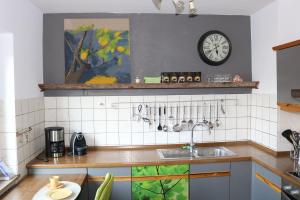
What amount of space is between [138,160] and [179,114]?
29.4 inches

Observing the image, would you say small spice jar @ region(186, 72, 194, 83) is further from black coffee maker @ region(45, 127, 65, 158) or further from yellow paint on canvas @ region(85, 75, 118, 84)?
black coffee maker @ region(45, 127, 65, 158)

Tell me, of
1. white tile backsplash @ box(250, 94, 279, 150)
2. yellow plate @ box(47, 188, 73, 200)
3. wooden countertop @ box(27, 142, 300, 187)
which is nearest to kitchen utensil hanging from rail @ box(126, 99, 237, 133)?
white tile backsplash @ box(250, 94, 279, 150)

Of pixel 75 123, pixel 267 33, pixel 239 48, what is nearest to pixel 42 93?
pixel 75 123

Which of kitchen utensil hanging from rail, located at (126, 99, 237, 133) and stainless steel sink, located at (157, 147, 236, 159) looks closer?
stainless steel sink, located at (157, 147, 236, 159)

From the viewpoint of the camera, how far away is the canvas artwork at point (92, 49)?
2.68 metres

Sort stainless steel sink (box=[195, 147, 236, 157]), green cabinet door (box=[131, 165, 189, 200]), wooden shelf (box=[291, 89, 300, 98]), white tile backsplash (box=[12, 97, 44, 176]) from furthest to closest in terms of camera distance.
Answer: stainless steel sink (box=[195, 147, 236, 157])
green cabinet door (box=[131, 165, 189, 200])
white tile backsplash (box=[12, 97, 44, 176])
wooden shelf (box=[291, 89, 300, 98])

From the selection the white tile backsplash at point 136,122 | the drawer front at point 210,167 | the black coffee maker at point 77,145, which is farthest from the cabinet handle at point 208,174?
the black coffee maker at point 77,145

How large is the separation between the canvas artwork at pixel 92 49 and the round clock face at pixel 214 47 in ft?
2.78

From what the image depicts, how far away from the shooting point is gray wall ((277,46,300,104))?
2010mm

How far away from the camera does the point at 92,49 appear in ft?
8.82

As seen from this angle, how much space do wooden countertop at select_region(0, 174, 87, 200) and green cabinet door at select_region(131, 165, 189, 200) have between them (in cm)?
48

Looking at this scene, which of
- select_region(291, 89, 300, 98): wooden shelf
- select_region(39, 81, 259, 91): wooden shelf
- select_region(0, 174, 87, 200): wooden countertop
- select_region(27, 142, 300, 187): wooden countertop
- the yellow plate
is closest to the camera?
the yellow plate

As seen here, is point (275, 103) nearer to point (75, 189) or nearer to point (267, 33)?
point (267, 33)

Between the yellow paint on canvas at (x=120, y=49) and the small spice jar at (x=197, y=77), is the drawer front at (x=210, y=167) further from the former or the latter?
the yellow paint on canvas at (x=120, y=49)
